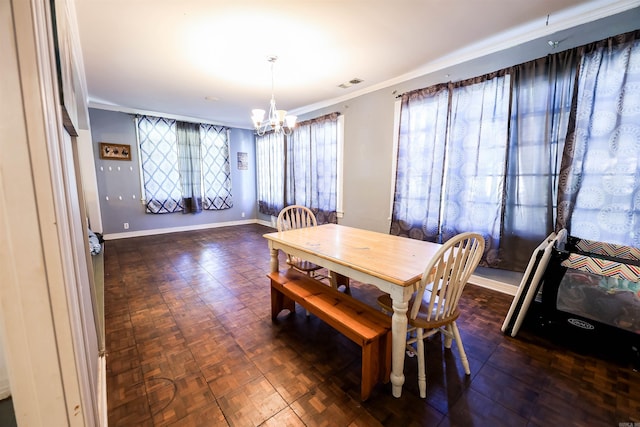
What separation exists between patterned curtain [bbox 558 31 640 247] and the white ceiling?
1.31 ft

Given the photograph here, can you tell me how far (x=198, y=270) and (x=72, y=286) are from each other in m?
2.90

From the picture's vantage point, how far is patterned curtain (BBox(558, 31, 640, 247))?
1.90 metres

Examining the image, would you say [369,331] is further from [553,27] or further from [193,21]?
[553,27]

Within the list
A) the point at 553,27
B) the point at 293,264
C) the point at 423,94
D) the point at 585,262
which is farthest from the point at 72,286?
the point at 553,27

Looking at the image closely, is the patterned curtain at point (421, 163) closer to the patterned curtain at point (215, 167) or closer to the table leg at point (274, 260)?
the table leg at point (274, 260)

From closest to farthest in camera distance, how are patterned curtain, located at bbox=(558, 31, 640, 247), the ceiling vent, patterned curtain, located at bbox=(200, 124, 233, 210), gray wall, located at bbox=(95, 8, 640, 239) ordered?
patterned curtain, located at bbox=(558, 31, 640, 247) → gray wall, located at bbox=(95, 8, 640, 239) → the ceiling vent → patterned curtain, located at bbox=(200, 124, 233, 210)

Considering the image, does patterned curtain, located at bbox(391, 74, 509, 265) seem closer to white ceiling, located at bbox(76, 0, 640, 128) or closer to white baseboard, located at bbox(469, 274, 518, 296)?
white baseboard, located at bbox(469, 274, 518, 296)

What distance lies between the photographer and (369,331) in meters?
1.39

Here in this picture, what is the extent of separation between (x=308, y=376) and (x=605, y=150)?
287 centimetres

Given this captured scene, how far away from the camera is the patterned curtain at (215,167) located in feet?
18.8

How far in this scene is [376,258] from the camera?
164cm

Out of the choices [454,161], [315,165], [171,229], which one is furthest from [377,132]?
[171,229]

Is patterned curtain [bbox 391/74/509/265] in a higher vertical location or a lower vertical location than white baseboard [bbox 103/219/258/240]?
higher

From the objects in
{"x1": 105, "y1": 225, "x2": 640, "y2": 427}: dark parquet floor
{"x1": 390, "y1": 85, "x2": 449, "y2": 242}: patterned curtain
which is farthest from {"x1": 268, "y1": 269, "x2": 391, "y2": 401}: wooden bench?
{"x1": 390, "y1": 85, "x2": 449, "y2": 242}: patterned curtain
